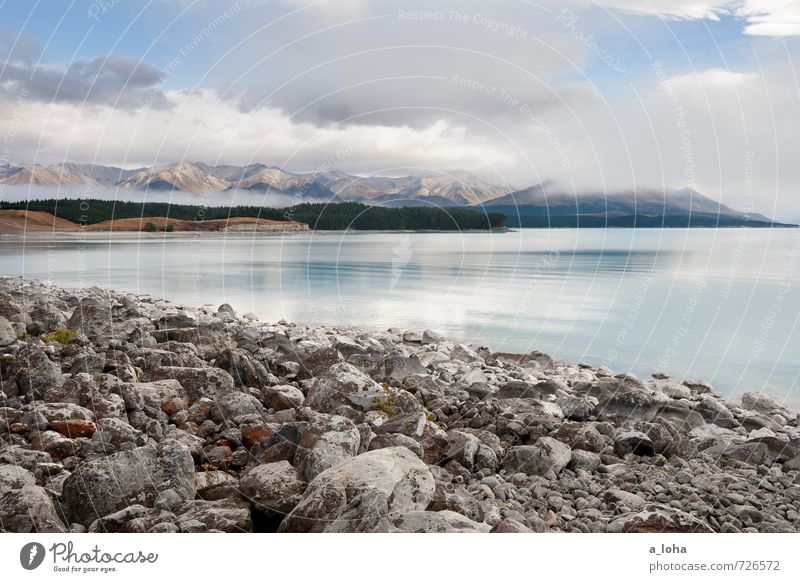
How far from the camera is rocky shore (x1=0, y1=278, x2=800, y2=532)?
683 cm

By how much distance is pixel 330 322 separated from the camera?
2380 cm

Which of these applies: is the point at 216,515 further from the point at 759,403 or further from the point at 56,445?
the point at 759,403

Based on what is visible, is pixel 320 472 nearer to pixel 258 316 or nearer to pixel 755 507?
pixel 755 507

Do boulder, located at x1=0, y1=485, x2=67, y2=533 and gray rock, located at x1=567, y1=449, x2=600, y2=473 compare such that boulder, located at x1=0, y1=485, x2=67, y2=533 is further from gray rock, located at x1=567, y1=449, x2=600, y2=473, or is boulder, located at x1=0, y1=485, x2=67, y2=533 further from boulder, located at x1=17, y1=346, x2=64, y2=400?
gray rock, located at x1=567, y1=449, x2=600, y2=473

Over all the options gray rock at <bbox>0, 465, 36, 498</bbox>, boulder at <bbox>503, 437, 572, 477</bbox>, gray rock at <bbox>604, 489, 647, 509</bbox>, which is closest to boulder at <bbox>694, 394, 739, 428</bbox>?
boulder at <bbox>503, 437, 572, 477</bbox>

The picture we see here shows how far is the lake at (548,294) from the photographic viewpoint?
64.2 ft

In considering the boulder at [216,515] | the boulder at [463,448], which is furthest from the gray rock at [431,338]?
the boulder at [216,515]

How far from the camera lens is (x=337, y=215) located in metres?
30.4

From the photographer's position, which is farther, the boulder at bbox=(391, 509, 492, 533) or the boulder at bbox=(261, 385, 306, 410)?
the boulder at bbox=(261, 385, 306, 410)

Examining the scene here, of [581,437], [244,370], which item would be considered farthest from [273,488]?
[244,370]

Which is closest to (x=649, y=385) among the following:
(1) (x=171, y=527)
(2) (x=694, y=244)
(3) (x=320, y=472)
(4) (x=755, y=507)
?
(4) (x=755, y=507)
